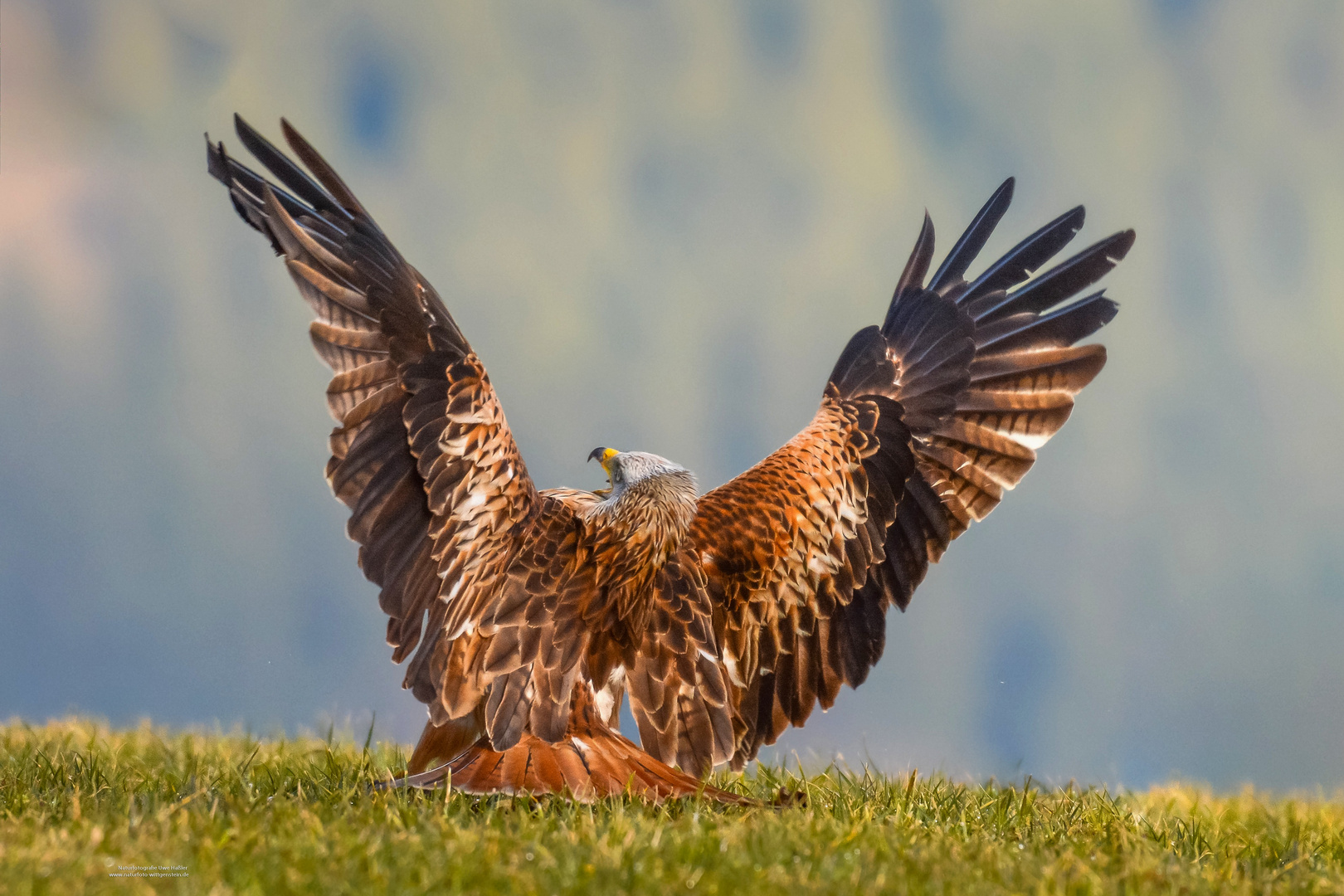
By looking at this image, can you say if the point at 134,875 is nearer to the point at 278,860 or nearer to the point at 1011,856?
the point at 278,860

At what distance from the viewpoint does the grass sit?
Result: 9.92 feet

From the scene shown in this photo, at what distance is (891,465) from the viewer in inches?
228

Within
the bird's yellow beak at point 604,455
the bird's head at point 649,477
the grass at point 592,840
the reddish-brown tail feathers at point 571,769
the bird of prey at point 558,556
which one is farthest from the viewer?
the bird's yellow beak at point 604,455

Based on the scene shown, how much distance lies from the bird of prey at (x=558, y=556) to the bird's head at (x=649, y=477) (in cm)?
1

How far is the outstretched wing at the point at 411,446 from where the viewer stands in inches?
182

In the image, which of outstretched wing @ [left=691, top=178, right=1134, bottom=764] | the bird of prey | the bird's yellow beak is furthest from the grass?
the bird's yellow beak

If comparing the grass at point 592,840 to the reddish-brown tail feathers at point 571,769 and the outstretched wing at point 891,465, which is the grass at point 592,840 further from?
the outstretched wing at point 891,465

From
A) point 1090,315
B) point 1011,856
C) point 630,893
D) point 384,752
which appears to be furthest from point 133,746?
point 1090,315

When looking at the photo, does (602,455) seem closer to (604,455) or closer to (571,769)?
(604,455)

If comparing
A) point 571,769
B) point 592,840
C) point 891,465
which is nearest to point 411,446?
point 571,769

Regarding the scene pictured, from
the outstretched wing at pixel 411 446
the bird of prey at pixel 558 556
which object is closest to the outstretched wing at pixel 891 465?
the bird of prey at pixel 558 556

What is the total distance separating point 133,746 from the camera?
6316 mm

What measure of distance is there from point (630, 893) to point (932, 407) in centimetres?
396

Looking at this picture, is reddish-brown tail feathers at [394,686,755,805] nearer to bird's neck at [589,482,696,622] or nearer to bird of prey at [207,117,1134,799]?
bird of prey at [207,117,1134,799]
